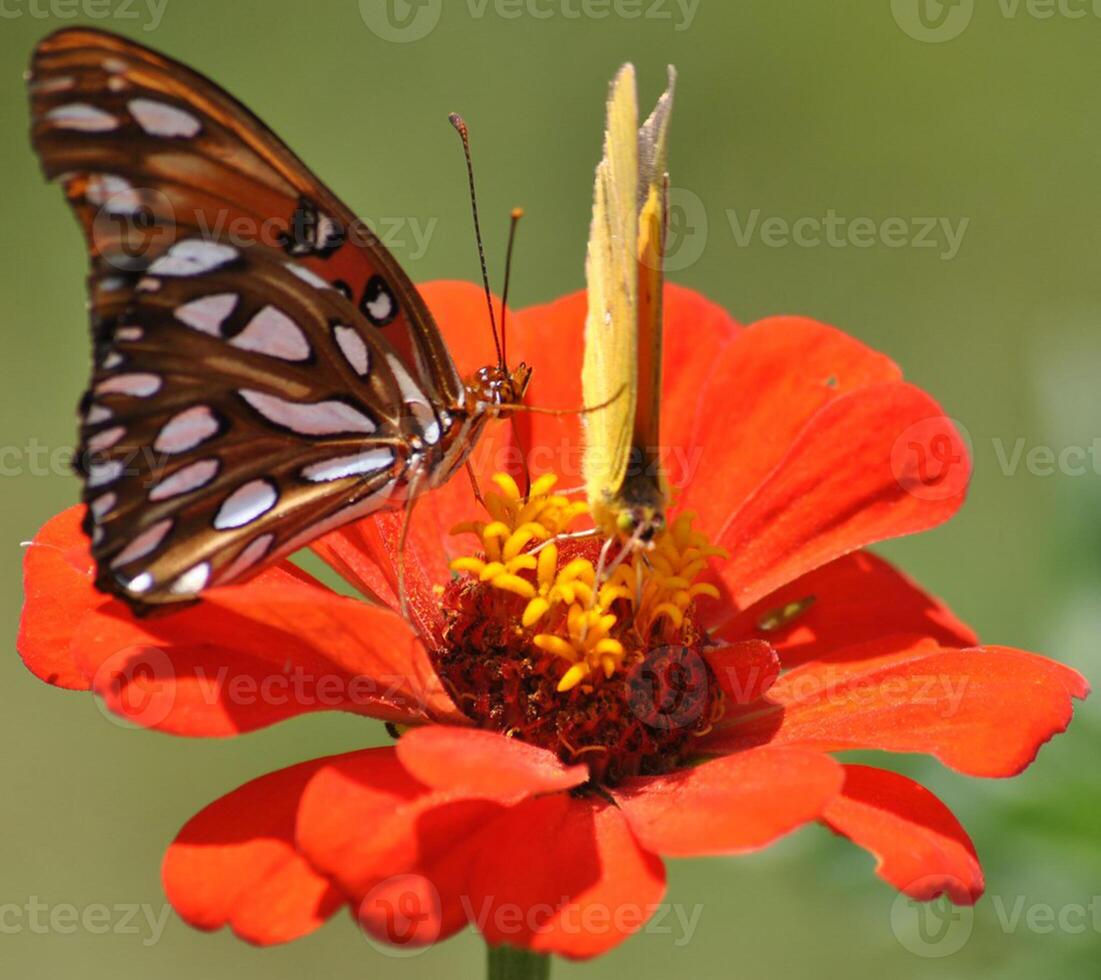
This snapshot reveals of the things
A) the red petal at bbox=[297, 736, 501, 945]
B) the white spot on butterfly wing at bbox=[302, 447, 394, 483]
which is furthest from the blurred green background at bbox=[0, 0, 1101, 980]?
the red petal at bbox=[297, 736, 501, 945]

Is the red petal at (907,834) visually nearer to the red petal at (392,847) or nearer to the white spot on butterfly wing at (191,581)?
the red petal at (392,847)

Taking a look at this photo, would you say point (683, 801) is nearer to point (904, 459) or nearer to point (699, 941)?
point (904, 459)

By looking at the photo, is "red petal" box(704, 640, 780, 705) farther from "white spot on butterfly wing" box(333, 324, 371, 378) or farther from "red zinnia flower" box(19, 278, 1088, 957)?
"white spot on butterfly wing" box(333, 324, 371, 378)
